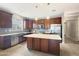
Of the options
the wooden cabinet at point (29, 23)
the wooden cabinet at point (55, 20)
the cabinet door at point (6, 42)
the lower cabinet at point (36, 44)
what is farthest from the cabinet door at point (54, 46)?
the cabinet door at point (6, 42)

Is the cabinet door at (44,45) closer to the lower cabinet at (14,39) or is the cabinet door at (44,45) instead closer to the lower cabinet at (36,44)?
the lower cabinet at (36,44)

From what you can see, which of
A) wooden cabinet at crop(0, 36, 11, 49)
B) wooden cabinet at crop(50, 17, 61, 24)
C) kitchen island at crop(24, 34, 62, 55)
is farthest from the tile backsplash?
wooden cabinet at crop(50, 17, 61, 24)

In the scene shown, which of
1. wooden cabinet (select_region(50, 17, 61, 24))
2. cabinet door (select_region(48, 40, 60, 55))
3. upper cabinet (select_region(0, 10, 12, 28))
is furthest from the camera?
cabinet door (select_region(48, 40, 60, 55))

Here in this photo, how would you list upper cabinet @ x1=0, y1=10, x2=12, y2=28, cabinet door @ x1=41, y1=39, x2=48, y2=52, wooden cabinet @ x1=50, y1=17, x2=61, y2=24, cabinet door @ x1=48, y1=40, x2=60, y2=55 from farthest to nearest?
cabinet door @ x1=41, y1=39, x2=48, y2=52 < cabinet door @ x1=48, y1=40, x2=60, y2=55 < wooden cabinet @ x1=50, y1=17, x2=61, y2=24 < upper cabinet @ x1=0, y1=10, x2=12, y2=28

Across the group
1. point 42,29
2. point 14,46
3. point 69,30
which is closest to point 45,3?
point 42,29

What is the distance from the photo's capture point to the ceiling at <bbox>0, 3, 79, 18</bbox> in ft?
6.84

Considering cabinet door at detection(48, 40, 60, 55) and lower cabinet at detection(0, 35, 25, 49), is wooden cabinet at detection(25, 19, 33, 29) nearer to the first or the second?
lower cabinet at detection(0, 35, 25, 49)

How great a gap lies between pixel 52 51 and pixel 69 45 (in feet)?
1.37

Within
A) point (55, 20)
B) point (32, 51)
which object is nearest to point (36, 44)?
point (32, 51)

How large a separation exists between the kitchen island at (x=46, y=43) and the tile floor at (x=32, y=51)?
0.11 metres

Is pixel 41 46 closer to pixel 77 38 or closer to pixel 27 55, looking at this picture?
pixel 27 55

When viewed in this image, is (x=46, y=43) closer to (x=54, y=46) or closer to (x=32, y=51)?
(x=54, y=46)

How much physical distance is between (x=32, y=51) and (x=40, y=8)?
1010 millimetres

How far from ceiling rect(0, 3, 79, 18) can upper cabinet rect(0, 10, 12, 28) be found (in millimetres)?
124
